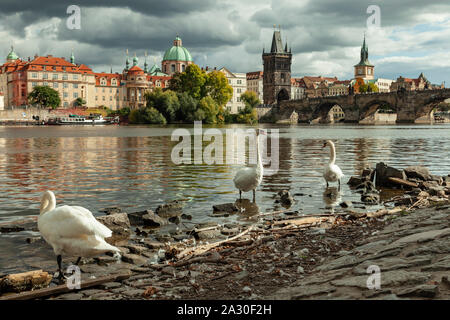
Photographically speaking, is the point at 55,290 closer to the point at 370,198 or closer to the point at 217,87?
the point at 370,198

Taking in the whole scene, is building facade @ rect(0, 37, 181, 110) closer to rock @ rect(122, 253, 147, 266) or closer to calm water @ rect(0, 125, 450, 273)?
calm water @ rect(0, 125, 450, 273)

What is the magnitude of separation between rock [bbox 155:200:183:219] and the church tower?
16318 cm

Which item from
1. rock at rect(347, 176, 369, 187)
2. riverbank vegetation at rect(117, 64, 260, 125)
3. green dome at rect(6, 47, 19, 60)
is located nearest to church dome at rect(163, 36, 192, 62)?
green dome at rect(6, 47, 19, 60)

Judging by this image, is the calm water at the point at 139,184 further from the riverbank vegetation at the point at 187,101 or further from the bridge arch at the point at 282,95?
the bridge arch at the point at 282,95

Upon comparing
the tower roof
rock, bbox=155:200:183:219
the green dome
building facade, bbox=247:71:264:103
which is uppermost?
the tower roof

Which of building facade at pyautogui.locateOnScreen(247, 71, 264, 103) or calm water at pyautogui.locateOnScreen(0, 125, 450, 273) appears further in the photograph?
building facade at pyautogui.locateOnScreen(247, 71, 264, 103)

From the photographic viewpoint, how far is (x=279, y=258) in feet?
19.9

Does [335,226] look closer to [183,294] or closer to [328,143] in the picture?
[183,294]

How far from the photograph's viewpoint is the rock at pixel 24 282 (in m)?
5.40

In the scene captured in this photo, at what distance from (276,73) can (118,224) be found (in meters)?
170

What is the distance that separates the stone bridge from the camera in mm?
Result: 106812

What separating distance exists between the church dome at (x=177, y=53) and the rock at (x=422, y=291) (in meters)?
174

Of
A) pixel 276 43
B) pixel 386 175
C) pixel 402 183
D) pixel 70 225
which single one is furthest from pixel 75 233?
pixel 276 43
